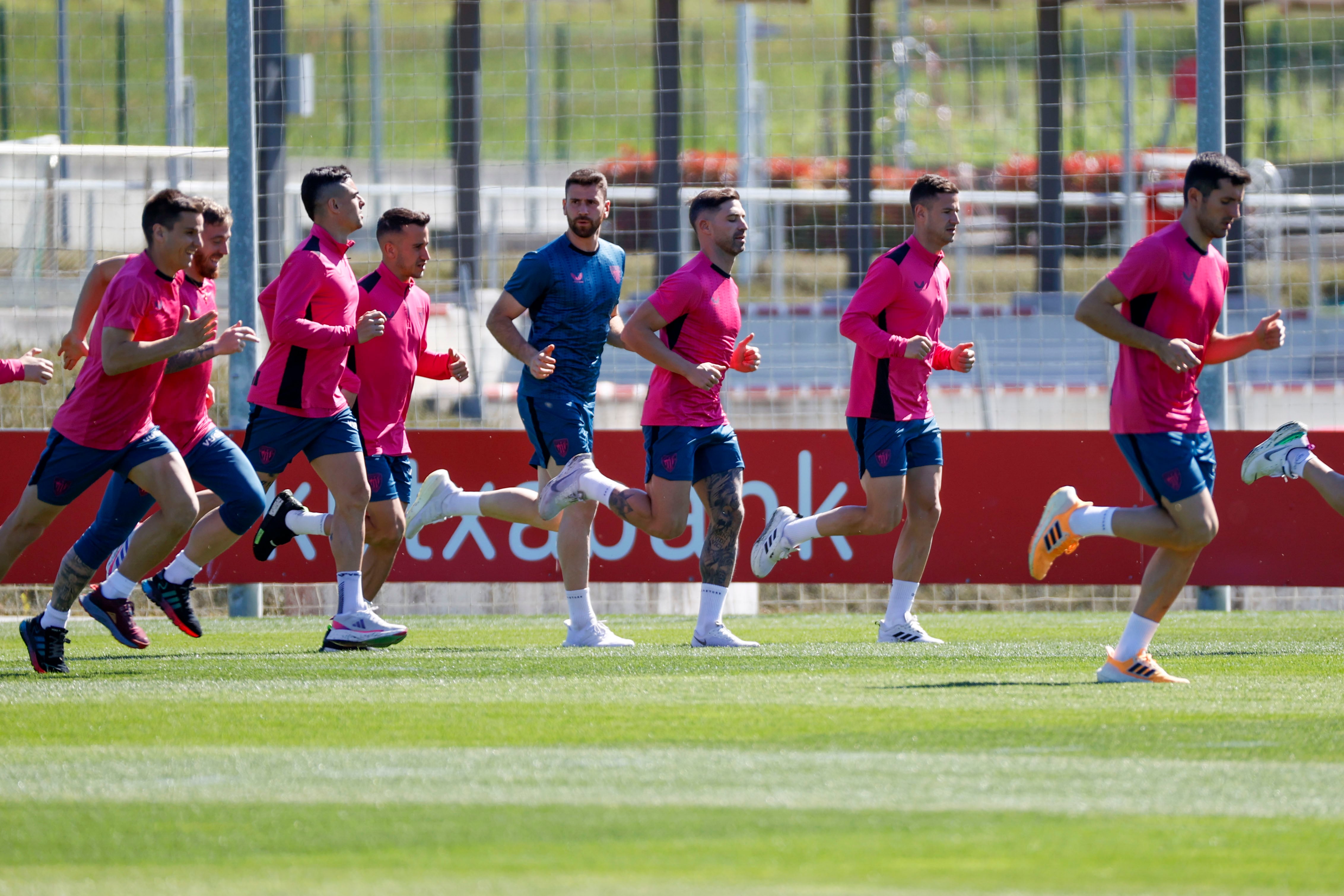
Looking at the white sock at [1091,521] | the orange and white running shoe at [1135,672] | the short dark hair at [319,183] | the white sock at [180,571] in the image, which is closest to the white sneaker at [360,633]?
the white sock at [180,571]

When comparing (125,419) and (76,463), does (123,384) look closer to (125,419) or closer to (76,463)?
(125,419)

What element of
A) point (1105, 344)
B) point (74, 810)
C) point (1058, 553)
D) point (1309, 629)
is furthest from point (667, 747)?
point (1105, 344)

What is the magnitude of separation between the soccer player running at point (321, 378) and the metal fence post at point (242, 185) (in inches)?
137

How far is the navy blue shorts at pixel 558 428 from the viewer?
352 inches

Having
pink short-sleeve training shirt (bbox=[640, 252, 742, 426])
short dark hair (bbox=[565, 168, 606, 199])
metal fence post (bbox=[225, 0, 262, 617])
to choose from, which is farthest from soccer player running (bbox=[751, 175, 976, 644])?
metal fence post (bbox=[225, 0, 262, 617])

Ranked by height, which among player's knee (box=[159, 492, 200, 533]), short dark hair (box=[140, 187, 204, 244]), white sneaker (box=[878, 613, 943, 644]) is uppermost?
short dark hair (box=[140, 187, 204, 244])

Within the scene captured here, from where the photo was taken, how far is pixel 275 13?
14062 millimetres

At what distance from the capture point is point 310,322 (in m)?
8.59

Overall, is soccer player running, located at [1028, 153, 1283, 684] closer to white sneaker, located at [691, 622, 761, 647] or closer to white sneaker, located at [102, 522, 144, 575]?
white sneaker, located at [691, 622, 761, 647]

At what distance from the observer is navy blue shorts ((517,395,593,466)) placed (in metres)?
8.94

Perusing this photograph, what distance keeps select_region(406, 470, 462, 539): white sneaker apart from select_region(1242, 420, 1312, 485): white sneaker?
4.01 m

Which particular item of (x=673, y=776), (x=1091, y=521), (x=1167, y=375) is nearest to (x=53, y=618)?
(x=673, y=776)

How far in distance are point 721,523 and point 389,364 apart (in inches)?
73.1

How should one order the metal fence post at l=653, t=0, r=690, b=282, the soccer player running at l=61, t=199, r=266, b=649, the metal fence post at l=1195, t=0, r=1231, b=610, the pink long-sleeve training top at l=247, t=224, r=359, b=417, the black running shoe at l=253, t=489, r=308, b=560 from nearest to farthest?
the soccer player running at l=61, t=199, r=266, b=649 → the pink long-sleeve training top at l=247, t=224, r=359, b=417 → the black running shoe at l=253, t=489, r=308, b=560 → the metal fence post at l=1195, t=0, r=1231, b=610 → the metal fence post at l=653, t=0, r=690, b=282
